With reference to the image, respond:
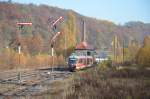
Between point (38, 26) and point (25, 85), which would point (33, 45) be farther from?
point (38, 26)

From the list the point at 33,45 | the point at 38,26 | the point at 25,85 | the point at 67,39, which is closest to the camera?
the point at 25,85

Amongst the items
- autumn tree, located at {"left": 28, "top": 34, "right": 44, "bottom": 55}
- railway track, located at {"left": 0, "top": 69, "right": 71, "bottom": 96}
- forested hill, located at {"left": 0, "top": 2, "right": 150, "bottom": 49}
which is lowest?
railway track, located at {"left": 0, "top": 69, "right": 71, "bottom": 96}

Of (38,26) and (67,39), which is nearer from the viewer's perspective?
(67,39)

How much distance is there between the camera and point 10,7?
12700cm

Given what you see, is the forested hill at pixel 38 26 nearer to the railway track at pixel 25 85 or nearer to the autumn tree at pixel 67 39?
the autumn tree at pixel 67 39

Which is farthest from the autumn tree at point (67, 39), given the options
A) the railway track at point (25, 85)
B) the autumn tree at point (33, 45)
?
the railway track at point (25, 85)

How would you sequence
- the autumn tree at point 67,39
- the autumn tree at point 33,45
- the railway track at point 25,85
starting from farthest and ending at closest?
the autumn tree at point 33,45 → the autumn tree at point 67,39 → the railway track at point 25,85

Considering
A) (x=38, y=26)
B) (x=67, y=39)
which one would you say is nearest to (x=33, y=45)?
(x=67, y=39)

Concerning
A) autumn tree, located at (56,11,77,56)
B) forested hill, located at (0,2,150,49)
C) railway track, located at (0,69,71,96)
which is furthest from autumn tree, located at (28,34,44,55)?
railway track, located at (0,69,71,96)

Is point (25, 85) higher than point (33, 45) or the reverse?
the reverse

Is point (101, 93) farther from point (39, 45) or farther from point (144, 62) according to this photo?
point (39, 45)

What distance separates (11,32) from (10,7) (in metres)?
23.9

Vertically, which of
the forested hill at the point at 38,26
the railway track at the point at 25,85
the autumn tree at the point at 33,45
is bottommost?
the railway track at the point at 25,85

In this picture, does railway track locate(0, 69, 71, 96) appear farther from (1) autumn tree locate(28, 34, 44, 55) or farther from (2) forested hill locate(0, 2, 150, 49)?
(1) autumn tree locate(28, 34, 44, 55)
